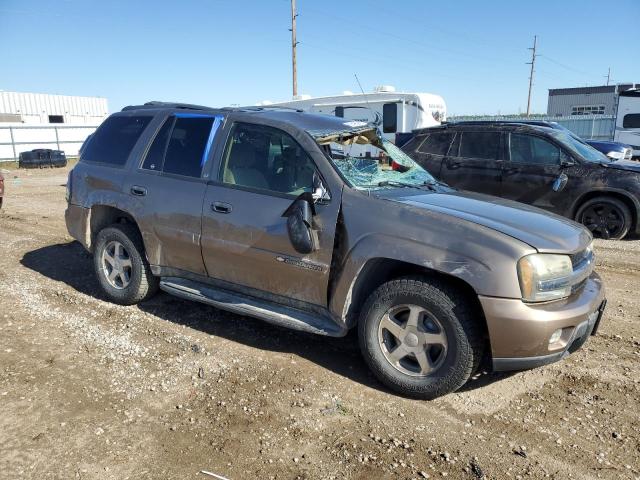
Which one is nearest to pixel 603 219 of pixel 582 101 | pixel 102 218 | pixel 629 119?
pixel 102 218

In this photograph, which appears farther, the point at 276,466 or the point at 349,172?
the point at 349,172

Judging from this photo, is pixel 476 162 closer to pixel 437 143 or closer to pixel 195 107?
pixel 437 143

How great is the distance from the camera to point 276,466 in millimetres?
2725

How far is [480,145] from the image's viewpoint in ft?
29.0

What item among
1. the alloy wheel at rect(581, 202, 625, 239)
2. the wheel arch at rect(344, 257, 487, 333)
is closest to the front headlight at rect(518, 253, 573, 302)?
the wheel arch at rect(344, 257, 487, 333)

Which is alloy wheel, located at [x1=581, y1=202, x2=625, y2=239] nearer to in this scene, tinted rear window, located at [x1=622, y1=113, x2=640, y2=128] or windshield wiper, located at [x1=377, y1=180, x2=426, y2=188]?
windshield wiper, located at [x1=377, y1=180, x2=426, y2=188]

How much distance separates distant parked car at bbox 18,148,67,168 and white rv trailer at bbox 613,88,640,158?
74.5 ft

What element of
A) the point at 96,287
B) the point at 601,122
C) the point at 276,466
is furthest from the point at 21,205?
the point at 601,122

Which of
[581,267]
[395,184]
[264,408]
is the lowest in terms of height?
[264,408]

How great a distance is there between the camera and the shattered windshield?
3812 millimetres

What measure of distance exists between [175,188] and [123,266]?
1112 mm

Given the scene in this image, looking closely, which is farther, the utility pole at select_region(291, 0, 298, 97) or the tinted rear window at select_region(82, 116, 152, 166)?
the utility pole at select_region(291, 0, 298, 97)

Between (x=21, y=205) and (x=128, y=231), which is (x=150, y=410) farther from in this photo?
(x=21, y=205)

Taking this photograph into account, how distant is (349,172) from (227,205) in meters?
0.98
